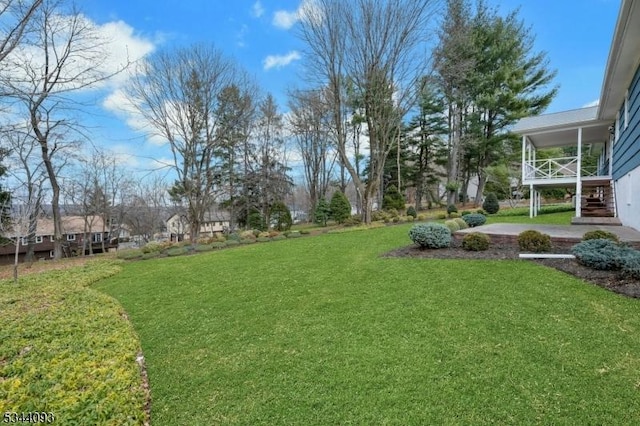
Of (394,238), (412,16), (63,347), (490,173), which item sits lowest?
(63,347)

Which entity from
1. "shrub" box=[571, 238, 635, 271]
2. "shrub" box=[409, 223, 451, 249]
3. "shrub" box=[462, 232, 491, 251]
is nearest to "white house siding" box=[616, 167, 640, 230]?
"shrub" box=[571, 238, 635, 271]

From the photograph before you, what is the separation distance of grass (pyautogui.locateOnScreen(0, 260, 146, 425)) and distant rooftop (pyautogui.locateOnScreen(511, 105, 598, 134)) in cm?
1366

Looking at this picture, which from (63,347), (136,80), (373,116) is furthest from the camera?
(373,116)

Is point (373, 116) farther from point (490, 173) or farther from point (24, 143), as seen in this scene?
point (24, 143)

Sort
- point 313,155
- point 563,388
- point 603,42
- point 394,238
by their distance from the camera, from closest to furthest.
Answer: point 563,388 < point 394,238 < point 603,42 < point 313,155

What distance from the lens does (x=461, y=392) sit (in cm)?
233

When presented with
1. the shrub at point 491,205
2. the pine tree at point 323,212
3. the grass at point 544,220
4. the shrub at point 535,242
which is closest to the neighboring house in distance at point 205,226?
the pine tree at point 323,212

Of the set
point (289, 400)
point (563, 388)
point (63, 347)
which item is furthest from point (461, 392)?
point (63, 347)

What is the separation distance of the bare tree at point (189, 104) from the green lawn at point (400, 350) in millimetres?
10668

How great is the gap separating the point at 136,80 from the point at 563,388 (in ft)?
53.7

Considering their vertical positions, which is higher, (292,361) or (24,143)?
(24,143)

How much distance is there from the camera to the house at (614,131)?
6.19 m

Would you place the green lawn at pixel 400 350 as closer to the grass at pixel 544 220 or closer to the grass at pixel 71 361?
the grass at pixel 71 361

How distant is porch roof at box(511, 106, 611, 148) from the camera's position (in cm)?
1073
